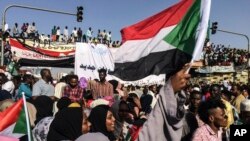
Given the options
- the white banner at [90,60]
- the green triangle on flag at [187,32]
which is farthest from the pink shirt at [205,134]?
the white banner at [90,60]

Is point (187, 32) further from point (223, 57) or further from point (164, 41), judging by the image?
point (223, 57)

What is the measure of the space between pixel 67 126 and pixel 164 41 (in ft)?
4.71

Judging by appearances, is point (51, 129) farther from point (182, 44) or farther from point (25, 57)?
point (25, 57)

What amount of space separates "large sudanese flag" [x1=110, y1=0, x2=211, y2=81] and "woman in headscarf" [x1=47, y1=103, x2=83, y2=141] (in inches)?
34.1

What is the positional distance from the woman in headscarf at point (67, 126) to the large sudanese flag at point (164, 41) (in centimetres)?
87

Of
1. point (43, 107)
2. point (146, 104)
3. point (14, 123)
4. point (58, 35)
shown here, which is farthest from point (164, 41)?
point (58, 35)

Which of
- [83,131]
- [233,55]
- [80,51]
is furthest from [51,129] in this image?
[233,55]

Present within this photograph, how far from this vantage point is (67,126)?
4109 millimetres

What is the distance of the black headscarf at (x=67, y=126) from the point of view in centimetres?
410

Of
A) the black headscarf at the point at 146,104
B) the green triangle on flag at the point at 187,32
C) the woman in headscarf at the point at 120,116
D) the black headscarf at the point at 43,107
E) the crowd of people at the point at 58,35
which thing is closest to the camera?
the green triangle on flag at the point at 187,32

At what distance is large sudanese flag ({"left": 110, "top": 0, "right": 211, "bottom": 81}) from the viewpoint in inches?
165

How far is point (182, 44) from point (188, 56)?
184mm

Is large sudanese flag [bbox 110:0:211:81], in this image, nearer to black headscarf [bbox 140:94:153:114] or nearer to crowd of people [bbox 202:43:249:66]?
black headscarf [bbox 140:94:153:114]

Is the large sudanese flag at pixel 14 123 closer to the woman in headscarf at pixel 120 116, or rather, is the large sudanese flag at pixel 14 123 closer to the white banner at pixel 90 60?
the woman in headscarf at pixel 120 116
